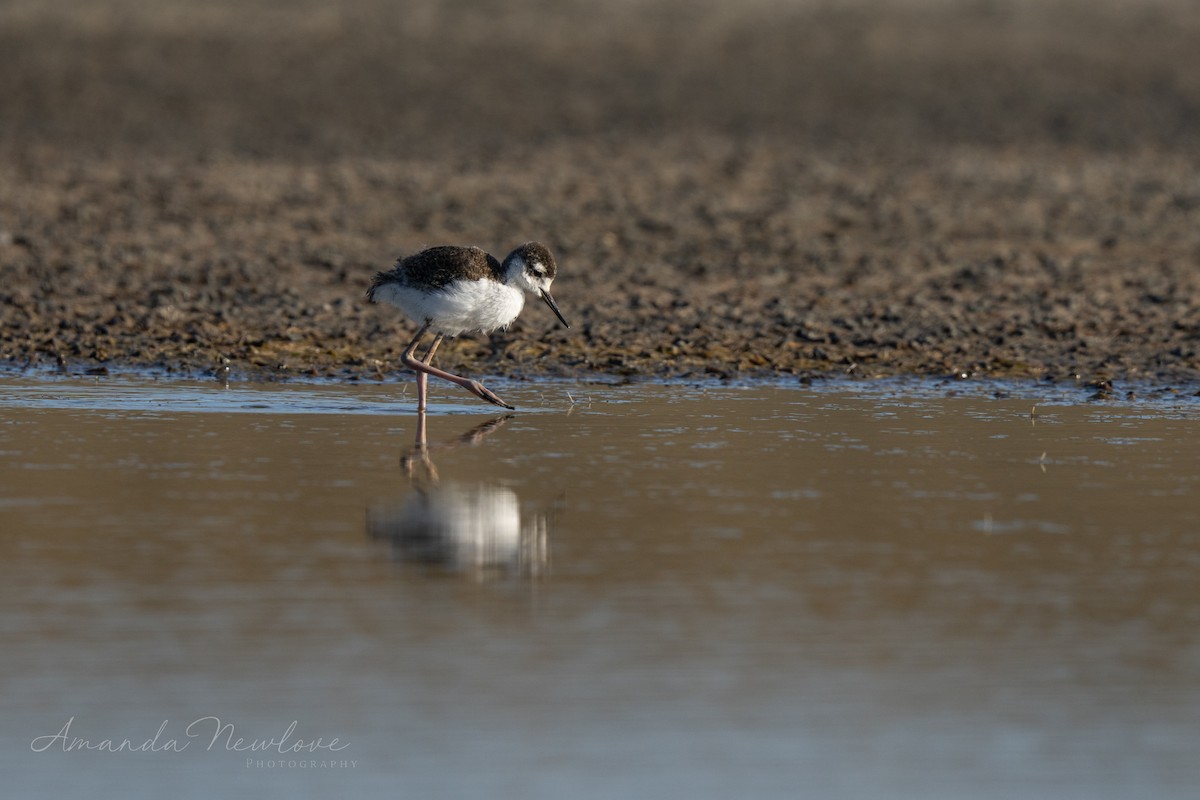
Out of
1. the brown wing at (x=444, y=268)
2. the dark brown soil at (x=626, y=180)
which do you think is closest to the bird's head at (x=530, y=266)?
the brown wing at (x=444, y=268)

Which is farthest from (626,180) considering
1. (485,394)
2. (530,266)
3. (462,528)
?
(462,528)

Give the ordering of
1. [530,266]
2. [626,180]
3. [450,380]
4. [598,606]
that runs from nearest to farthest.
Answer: [598,606]
[450,380]
[530,266]
[626,180]

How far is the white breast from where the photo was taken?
38.3ft

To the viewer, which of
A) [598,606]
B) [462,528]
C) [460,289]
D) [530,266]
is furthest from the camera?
[530,266]

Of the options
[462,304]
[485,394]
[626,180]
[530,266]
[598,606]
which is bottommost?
[598,606]

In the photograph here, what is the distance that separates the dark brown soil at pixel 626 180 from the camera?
577 inches

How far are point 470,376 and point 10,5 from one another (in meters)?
22.2

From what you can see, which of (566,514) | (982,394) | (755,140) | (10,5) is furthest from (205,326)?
(10,5)

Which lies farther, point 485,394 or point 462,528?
point 485,394

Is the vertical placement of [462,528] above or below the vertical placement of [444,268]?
below

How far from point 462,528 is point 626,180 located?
48.5ft

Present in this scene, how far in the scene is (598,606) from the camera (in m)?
7.09

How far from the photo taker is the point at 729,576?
7570mm

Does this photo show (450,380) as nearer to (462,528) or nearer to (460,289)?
(460,289)
